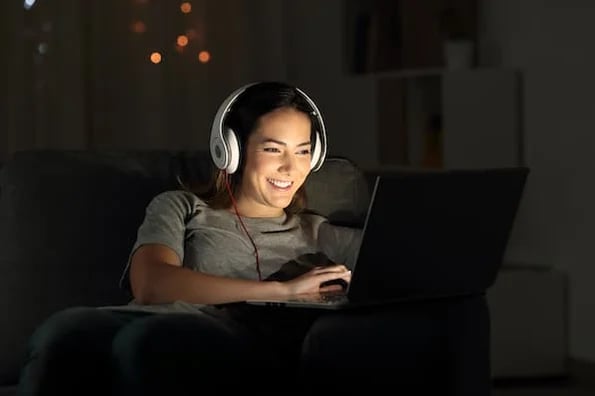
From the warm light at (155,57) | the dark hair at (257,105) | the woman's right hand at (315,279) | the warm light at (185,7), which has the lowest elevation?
the woman's right hand at (315,279)

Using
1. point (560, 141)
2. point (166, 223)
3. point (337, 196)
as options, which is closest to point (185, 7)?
point (560, 141)

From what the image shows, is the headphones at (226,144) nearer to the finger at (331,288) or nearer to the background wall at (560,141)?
the finger at (331,288)

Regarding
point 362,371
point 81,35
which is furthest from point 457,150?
point 362,371

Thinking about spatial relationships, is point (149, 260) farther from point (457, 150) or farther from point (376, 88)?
point (376, 88)

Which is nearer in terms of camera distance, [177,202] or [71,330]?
[71,330]

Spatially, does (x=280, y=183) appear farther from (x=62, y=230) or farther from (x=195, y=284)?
(x=62, y=230)

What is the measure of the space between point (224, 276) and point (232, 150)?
0.81 ft

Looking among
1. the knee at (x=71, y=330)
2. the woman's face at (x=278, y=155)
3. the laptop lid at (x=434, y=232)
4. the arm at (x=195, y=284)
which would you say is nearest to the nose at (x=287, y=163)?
the woman's face at (x=278, y=155)

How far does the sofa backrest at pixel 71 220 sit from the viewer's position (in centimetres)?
248

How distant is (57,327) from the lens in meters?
2.04

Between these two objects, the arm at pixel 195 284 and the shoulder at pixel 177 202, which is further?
the shoulder at pixel 177 202

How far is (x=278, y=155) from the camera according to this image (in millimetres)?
2520

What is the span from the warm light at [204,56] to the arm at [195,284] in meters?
3.55

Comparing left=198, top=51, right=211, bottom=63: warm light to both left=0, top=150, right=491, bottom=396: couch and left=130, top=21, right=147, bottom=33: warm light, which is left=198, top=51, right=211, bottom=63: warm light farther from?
left=0, top=150, right=491, bottom=396: couch
